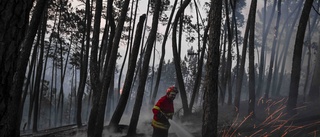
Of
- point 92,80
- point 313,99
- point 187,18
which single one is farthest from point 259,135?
point 187,18

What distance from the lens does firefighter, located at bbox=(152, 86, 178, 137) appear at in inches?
293

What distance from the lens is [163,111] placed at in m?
7.58

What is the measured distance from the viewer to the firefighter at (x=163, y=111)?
743 centimetres

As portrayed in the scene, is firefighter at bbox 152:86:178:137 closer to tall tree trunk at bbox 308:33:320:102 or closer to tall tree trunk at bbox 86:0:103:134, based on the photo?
tall tree trunk at bbox 86:0:103:134

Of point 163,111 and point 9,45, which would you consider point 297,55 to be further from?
point 9,45

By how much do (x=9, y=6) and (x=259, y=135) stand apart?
9404 millimetres

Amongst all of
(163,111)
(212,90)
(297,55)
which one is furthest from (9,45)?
(297,55)

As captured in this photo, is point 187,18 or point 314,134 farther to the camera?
point 187,18

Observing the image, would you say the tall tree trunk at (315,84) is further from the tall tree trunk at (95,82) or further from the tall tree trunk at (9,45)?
the tall tree trunk at (9,45)

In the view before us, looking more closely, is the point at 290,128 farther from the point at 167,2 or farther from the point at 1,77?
Answer: the point at 167,2

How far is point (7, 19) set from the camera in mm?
1534

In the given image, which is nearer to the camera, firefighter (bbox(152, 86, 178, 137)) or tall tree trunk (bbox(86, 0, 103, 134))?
firefighter (bbox(152, 86, 178, 137))

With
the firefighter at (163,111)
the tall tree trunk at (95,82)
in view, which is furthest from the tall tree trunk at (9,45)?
the tall tree trunk at (95,82)

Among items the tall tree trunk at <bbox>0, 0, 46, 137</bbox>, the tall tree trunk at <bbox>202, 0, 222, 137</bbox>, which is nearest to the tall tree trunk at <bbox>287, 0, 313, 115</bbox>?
the tall tree trunk at <bbox>202, 0, 222, 137</bbox>
